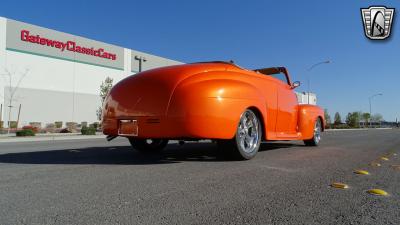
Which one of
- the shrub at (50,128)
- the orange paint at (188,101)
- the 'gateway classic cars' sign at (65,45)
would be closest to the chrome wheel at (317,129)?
the orange paint at (188,101)

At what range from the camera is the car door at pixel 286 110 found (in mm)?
6656

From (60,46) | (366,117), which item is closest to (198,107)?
(60,46)

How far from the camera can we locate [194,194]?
3.21 m

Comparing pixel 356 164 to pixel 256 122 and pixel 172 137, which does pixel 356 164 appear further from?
pixel 172 137

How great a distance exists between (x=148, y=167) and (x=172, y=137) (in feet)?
1.63

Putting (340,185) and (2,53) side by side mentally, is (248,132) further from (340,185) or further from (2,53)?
(2,53)

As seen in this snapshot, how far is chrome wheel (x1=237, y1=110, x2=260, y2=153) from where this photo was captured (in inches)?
219

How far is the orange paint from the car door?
0.58 metres

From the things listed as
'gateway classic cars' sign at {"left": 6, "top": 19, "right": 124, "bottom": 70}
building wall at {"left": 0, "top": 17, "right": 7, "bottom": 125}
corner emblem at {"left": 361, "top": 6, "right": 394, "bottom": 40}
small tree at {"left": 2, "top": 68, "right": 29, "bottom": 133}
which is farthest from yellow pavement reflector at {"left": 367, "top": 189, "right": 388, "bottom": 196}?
'gateway classic cars' sign at {"left": 6, "top": 19, "right": 124, "bottom": 70}

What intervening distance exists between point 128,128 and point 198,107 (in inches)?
45.2

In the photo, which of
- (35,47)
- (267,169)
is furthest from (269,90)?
(35,47)

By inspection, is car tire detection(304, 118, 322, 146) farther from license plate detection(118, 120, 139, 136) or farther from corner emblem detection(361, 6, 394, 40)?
license plate detection(118, 120, 139, 136)

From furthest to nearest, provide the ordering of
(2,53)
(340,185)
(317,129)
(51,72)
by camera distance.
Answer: (51,72) → (2,53) → (317,129) → (340,185)

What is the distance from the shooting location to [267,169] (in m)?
4.69
